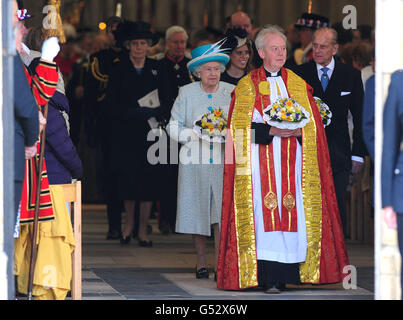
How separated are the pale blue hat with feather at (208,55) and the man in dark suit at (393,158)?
338 centimetres

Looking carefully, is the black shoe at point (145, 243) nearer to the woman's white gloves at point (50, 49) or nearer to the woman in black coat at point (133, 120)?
the woman in black coat at point (133, 120)

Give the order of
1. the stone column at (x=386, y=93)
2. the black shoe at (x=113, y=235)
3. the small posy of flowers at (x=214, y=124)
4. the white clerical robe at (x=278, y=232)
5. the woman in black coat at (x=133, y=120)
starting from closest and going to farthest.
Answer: the stone column at (x=386, y=93) < the white clerical robe at (x=278, y=232) < the small posy of flowers at (x=214, y=124) < the woman in black coat at (x=133, y=120) < the black shoe at (x=113, y=235)

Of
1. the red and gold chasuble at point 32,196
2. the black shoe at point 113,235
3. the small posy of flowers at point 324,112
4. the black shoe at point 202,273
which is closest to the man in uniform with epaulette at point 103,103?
the black shoe at point 113,235

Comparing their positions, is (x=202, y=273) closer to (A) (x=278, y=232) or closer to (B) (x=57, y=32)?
(A) (x=278, y=232)

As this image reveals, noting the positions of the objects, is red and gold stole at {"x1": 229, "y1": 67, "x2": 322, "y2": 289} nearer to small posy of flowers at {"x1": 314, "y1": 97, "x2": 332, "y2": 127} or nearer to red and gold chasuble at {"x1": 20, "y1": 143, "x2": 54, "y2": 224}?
small posy of flowers at {"x1": 314, "y1": 97, "x2": 332, "y2": 127}

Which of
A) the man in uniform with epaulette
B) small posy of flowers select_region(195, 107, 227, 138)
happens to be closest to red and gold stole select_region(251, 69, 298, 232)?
small posy of flowers select_region(195, 107, 227, 138)

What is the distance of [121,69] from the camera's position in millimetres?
11375

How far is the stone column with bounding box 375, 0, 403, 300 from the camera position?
6195mm

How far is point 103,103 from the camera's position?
1186 cm

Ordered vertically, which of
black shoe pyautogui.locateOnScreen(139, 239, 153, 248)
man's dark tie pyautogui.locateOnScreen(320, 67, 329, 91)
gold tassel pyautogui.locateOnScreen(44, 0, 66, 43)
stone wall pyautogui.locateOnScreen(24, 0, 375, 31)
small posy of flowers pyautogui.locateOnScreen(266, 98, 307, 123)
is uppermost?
stone wall pyautogui.locateOnScreen(24, 0, 375, 31)

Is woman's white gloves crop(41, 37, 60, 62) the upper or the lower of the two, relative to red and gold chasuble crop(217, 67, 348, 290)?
upper

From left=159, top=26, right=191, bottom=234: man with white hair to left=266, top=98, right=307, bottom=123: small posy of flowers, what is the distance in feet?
10.2

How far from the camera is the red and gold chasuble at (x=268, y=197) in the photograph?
8484mm
